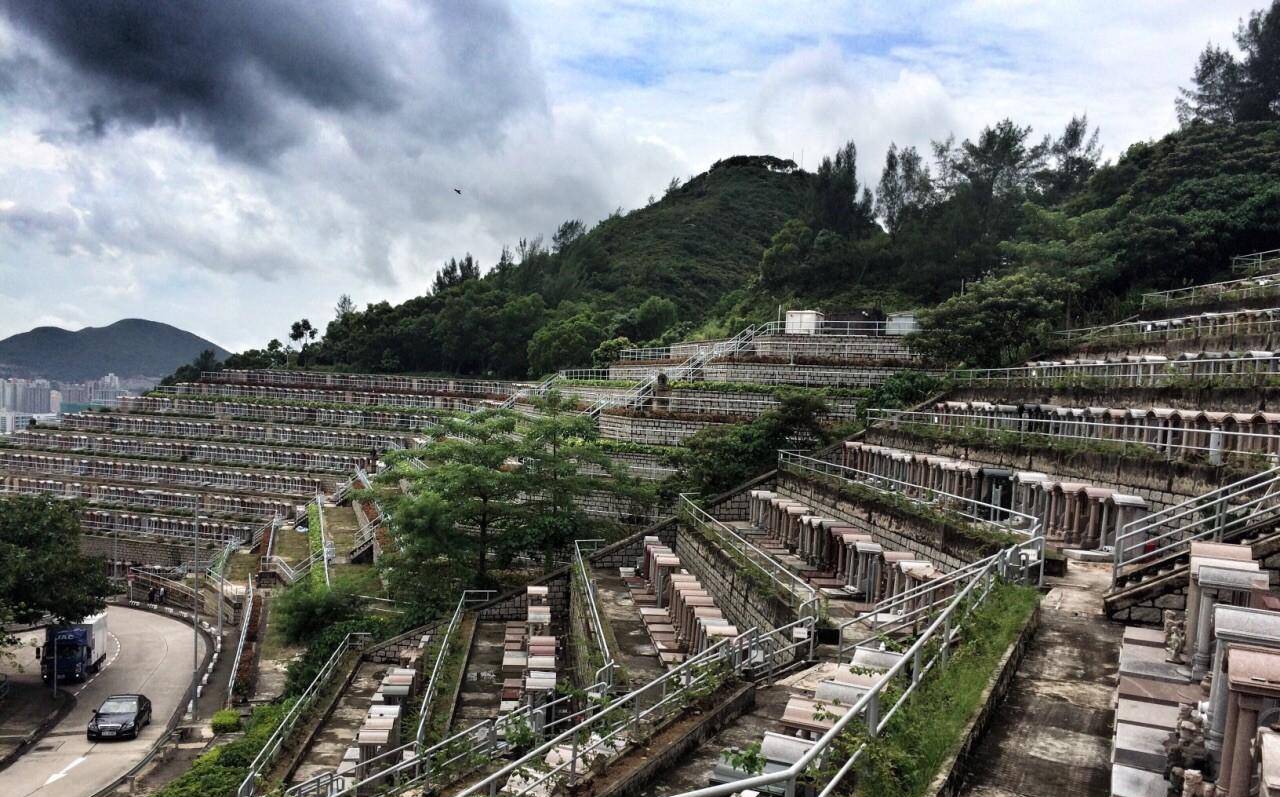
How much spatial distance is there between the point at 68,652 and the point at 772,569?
79.3ft

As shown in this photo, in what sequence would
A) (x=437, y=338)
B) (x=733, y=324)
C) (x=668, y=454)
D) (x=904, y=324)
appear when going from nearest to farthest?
(x=668, y=454), (x=904, y=324), (x=733, y=324), (x=437, y=338)

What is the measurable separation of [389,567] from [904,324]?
22.0 metres

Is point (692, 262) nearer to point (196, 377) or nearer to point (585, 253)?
point (585, 253)

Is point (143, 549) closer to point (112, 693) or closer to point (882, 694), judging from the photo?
point (112, 693)

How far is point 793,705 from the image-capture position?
22.6 ft

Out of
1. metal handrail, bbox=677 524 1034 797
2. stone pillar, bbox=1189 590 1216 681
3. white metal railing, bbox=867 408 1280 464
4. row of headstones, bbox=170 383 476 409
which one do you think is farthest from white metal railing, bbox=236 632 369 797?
row of headstones, bbox=170 383 476 409

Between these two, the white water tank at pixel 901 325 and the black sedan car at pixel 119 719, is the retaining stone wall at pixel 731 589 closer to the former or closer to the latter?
the black sedan car at pixel 119 719

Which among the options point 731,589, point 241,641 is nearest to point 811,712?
point 731,589

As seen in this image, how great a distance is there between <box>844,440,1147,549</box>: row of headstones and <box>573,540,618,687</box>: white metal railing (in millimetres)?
5899

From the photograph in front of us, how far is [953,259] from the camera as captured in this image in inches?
1700

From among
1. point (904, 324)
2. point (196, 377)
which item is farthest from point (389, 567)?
point (196, 377)

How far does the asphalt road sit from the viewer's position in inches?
763

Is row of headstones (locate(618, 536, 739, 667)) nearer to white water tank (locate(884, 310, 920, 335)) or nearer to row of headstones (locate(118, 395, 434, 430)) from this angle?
white water tank (locate(884, 310, 920, 335))

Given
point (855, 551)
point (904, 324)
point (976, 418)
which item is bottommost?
point (855, 551)
